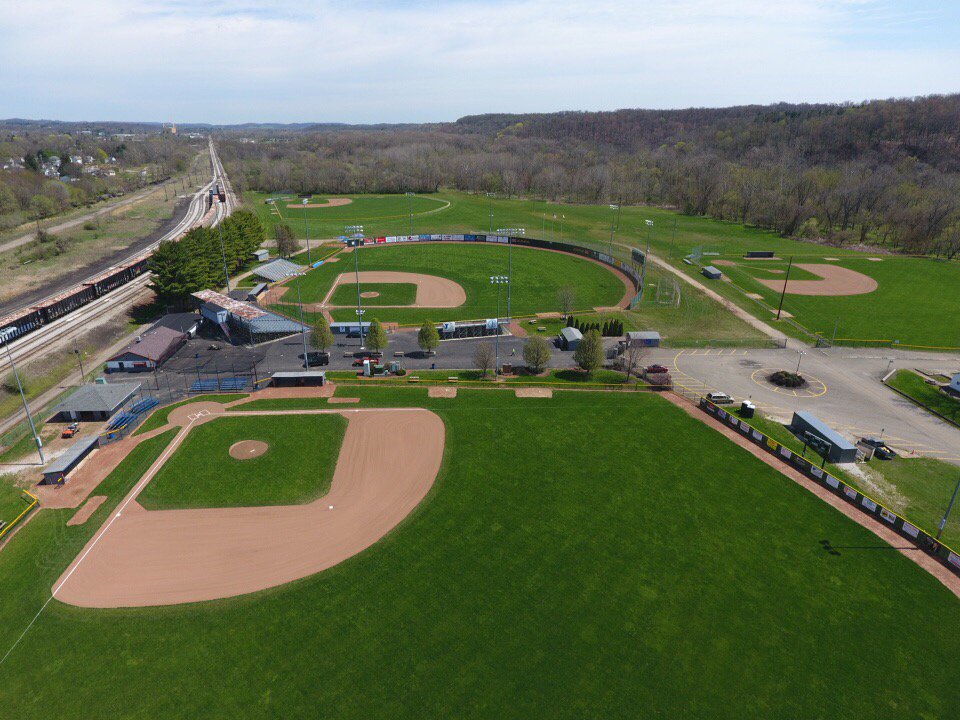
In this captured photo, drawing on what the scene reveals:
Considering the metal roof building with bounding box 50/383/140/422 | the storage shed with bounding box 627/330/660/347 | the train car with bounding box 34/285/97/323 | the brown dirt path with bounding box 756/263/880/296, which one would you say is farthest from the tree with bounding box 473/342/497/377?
the brown dirt path with bounding box 756/263/880/296

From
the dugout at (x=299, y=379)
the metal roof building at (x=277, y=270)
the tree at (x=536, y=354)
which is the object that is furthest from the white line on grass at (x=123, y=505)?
the metal roof building at (x=277, y=270)

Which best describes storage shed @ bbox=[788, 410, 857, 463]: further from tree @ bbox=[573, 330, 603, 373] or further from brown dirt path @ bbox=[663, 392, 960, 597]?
tree @ bbox=[573, 330, 603, 373]

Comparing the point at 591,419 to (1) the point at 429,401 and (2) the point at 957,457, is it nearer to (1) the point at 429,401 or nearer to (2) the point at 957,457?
(1) the point at 429,401

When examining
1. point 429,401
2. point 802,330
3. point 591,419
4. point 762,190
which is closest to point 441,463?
point 429,401

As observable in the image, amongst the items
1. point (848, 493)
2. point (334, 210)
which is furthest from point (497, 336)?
point (334, 210)

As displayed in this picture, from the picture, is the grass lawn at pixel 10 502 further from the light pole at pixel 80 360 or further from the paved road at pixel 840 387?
the paved road at pixel 840 387

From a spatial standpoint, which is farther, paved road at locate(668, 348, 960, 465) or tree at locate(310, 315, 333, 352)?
tree at locate(310, 315, 333, 352)

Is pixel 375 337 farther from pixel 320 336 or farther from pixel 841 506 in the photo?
pixel 841 506
